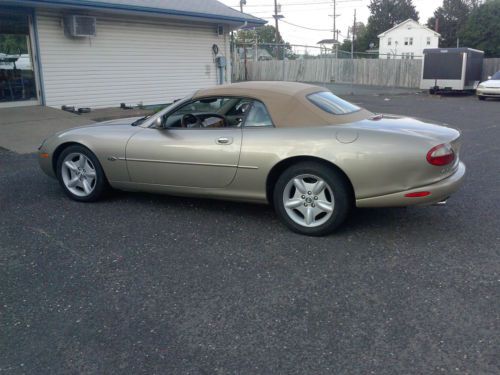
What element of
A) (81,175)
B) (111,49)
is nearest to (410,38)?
(111,49)

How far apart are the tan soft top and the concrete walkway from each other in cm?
513

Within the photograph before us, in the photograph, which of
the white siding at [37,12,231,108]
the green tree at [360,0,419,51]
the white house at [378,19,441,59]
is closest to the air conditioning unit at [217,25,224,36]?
the white siding at [37,12,231,108]

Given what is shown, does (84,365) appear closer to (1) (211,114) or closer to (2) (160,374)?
(2) (160,374)

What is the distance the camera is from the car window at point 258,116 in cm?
461

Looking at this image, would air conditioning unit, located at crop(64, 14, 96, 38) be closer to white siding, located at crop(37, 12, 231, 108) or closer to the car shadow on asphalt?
white siding, located at crop(37, 12, 231, 108)

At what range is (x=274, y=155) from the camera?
4.39 meters

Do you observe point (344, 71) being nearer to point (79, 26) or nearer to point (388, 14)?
point (79, 26)

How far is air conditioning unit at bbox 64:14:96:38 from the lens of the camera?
13.1 metres

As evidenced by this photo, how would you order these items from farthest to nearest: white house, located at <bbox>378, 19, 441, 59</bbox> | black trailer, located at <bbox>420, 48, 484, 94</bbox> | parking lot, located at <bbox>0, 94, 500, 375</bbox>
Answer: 1. white house, located at <bbox>378, 19, 441, 59</bbox>
2. black trailer, located at <bbox>420, 48, 484, 94</bbox>
3. parking lot, located at <bbox>0, 94, 500, 375</bbox>

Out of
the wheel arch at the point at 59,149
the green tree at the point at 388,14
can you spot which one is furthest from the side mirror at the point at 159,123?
the green tree at the point at 388,14

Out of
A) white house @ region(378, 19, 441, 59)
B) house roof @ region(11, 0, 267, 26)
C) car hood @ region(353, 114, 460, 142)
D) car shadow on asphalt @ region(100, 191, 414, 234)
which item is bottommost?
car shadow on asphalt @ region(100, 191, 414, 234)

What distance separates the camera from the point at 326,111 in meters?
4.64

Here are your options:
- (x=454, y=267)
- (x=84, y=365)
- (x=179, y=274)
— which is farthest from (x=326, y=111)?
(x=84, y=365)

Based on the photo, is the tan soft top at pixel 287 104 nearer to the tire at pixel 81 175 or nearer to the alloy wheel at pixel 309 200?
the alloy wheel at pixel 309 200
